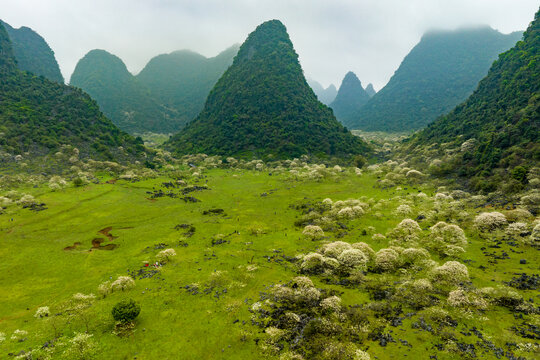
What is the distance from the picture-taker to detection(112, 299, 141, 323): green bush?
3156 cm

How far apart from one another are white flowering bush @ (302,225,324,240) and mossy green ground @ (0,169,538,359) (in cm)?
216

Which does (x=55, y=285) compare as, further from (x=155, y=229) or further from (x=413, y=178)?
(x=413, y=178)

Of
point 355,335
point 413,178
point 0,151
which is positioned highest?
point 0,151

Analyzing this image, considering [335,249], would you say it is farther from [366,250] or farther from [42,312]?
[42,312]

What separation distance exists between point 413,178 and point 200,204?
3512 inches

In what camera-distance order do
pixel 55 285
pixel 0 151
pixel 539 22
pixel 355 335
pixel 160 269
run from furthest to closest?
pixel 539 22, pixel 0 151, pixel 160 269, pixel 55 285, pixel 355 335

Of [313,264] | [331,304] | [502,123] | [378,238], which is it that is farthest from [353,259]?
[502,123]

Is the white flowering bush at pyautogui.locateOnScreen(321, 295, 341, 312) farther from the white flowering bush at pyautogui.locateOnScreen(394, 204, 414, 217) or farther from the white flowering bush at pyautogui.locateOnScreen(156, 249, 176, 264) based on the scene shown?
the white flowering bush at pyautogui.locateOnScreen(394, 204, 414, 217)

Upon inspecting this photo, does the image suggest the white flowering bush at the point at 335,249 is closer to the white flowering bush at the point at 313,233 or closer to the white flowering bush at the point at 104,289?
the white flowering bush at the point at 313,233

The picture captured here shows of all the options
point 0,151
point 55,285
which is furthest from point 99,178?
point 55,285

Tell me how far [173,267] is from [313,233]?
3224 cm

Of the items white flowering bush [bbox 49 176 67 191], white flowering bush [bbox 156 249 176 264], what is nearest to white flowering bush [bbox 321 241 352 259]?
white flowering bush [bbox 156 249 176 264]

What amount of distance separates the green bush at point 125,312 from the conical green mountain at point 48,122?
146264mm

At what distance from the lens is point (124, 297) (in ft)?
127
